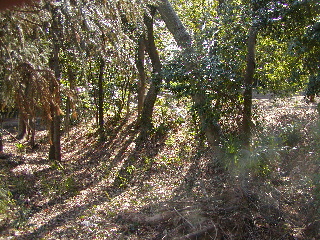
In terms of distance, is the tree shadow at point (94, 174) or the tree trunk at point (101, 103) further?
the tree trunk at point (101, 103)

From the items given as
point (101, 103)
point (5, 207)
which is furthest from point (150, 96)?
point (5, 207)

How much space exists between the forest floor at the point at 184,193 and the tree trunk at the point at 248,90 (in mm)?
227

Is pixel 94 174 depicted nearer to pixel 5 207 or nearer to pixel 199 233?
pixel 5 207

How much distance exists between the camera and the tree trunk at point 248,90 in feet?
23.7

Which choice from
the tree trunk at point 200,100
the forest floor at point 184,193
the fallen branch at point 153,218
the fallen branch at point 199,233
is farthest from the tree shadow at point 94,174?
the tree trunk at point 200,100

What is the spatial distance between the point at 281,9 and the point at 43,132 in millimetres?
14428

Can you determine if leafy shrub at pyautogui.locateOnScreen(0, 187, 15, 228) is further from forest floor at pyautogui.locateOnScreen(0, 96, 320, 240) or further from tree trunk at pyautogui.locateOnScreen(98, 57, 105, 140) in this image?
tree trunk at pyautogui.locateOnScreen(98, 57, 105, 140)

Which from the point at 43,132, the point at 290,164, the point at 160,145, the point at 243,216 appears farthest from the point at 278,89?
the point at 43,132

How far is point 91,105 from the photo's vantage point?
17000 millimetres

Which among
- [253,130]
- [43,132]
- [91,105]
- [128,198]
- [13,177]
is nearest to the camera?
[253,130]

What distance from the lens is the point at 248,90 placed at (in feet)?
25.4

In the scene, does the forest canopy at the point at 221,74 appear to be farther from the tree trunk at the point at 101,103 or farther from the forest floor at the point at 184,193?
the tree trunk at the point at 101,103

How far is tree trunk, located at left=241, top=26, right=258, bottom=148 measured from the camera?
23.7 ft

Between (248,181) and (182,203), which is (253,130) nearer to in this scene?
(248,181)
